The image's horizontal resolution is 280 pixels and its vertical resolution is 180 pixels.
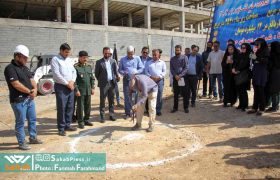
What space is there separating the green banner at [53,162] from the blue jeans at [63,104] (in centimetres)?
133

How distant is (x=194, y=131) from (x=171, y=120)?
1.15m

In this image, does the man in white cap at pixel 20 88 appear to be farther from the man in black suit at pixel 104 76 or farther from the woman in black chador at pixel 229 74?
the woman in black chador at pixel 229 74

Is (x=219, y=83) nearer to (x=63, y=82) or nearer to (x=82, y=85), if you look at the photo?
(x=82, y=85)

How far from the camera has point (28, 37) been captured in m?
18.3

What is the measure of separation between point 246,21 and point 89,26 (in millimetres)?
14020

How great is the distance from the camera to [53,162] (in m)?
4.58

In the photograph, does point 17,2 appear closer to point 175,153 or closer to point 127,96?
point 127,96

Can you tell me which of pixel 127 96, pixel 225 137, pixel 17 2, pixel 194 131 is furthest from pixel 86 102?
pixel 17 2

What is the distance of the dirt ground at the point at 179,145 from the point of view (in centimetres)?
411

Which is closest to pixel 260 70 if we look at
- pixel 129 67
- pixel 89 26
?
pixel 129 67

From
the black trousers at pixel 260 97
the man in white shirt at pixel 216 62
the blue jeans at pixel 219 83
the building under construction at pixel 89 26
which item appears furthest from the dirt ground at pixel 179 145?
the building under construction at pixel 89 26

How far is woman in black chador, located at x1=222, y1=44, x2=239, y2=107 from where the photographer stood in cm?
804

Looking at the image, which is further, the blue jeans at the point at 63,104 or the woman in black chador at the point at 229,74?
the woman in black chador at the point at 229,74

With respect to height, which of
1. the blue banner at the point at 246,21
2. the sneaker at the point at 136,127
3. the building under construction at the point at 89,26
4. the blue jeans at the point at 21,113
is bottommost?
the sneaker at the point at 136,127
